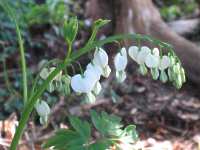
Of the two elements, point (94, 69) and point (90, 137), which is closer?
point (94, 69)

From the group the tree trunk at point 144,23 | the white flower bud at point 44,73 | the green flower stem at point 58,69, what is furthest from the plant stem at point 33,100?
the tree trunk at point 144,23

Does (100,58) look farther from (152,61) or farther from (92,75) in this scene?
(152,61)

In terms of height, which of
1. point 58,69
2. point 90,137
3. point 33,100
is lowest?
point 90,137

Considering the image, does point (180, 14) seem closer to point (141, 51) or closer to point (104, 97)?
point (104, 97)

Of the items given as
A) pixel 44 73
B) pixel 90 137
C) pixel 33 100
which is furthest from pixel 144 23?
pixel 33 100

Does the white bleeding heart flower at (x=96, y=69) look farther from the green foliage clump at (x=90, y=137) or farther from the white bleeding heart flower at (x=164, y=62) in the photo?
the green foliage clump at (x=90, y=137)
